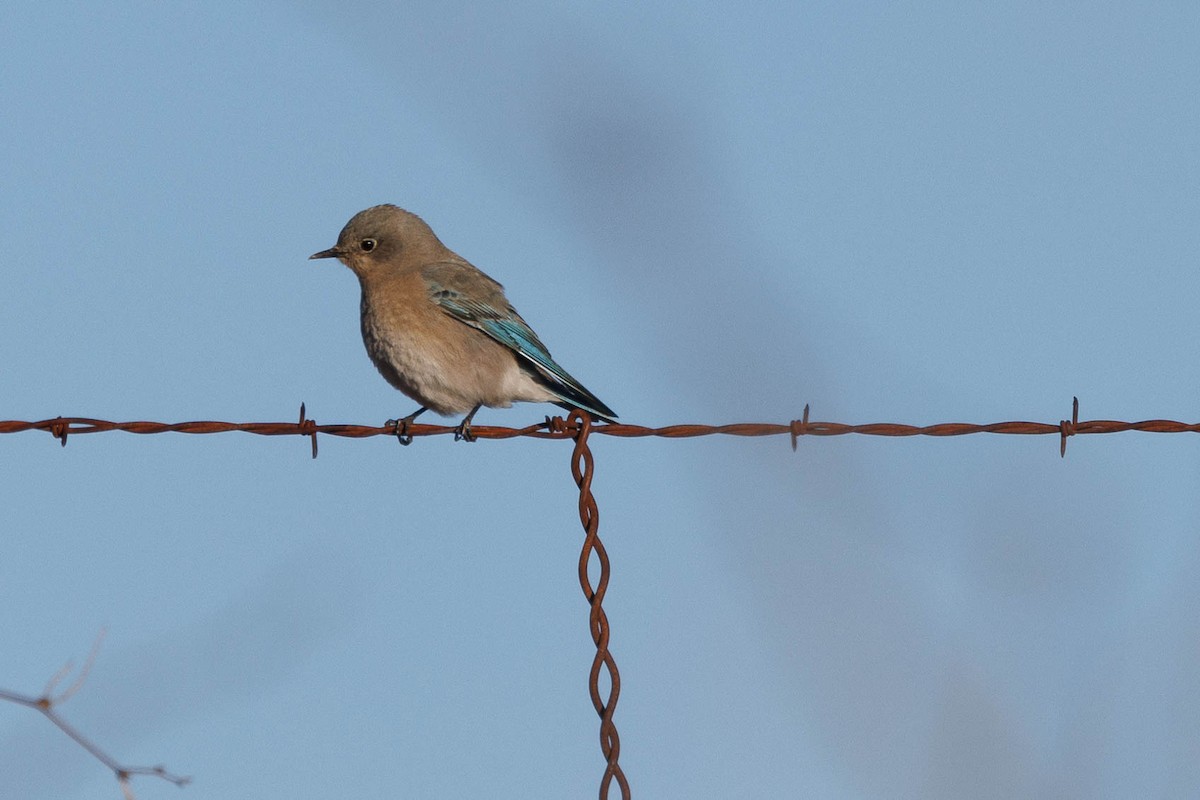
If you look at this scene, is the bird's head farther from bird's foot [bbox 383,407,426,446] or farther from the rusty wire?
the rusty wire

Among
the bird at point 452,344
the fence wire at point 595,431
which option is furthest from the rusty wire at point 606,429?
the bird at point 452,344

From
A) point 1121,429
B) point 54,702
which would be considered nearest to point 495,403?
point 1121,429

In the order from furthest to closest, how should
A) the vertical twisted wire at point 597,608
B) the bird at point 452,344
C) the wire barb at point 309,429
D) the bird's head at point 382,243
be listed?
1. the bird's head at point 382,243
2. the bird at point 452,344
3. the wire barb at point 309,429
4. the vertical twisted wire at point 597,608

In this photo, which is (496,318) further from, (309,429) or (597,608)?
(597,608)

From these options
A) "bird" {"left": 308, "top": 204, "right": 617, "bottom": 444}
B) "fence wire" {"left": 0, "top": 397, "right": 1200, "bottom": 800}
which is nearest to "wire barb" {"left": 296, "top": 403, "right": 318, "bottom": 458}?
"fence wire" {"left": 0, "top": 397, "right": 1200, "bottom": 800}

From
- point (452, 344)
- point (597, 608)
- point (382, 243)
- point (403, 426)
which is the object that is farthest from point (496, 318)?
point (597, 608)

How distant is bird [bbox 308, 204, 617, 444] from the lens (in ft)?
27.5

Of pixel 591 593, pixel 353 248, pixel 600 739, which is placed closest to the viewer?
pixel 600 739

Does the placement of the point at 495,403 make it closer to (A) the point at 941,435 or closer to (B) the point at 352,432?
(B) the point at 352,432

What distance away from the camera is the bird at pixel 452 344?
838cm

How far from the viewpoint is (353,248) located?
943 cm

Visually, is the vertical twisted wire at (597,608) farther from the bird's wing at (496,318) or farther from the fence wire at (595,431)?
the bird's wing at (496,318)

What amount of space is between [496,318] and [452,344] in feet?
1.34

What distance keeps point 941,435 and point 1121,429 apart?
66 cm
